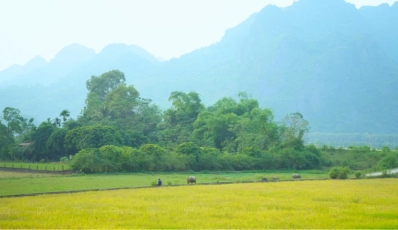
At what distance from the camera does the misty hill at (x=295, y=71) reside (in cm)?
11256

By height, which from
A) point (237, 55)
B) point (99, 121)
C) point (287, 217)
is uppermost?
point (237, 55)

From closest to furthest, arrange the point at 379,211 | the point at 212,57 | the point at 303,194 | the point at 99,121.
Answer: the point at 379,211
the point at 303,194
the point at 99,121
the point at 212,57

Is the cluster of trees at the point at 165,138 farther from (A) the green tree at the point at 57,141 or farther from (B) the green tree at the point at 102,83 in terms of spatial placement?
(B) the green tree at the point at 102,83

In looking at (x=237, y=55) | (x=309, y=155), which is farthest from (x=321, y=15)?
(x=309, y=155)

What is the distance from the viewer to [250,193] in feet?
66.6

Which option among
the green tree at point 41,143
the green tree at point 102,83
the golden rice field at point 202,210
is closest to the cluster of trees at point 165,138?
the green tree at point 41,143

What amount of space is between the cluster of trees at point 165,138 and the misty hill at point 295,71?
181 feet

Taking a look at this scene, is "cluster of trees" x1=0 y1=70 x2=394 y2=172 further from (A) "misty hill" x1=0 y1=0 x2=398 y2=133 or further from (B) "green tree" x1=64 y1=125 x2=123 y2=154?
(A) "misty hill" x1=0 y1=0 x2=398 y2=133

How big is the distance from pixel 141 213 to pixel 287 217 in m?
4.90

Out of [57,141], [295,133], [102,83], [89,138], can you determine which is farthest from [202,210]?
[102,83]

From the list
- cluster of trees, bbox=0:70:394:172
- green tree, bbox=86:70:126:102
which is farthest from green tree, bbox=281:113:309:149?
green tree, bbox=86:70:126:102

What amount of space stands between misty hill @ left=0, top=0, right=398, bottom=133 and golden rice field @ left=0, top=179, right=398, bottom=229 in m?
90.4

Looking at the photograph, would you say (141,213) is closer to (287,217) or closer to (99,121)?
(287,217)

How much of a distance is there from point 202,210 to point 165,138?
38192mm
